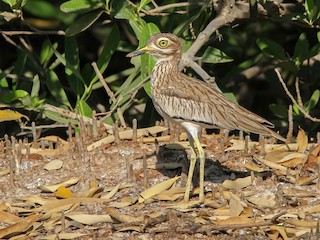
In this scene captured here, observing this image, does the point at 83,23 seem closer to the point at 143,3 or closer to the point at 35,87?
the point at 143,3

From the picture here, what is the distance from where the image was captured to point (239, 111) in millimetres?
7676

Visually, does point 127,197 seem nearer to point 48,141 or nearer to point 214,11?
point 48,141

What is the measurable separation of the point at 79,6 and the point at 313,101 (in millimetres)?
2163

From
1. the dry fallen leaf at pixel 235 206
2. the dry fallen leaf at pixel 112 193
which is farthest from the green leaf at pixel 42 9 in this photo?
the dry fallen leaf at pixel 235 206

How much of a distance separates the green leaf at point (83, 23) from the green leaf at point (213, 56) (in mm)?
962

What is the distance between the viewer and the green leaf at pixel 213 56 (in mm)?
9000

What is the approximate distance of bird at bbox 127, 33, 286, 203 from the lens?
24.6 ft

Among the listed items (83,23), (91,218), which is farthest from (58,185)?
(83,23)

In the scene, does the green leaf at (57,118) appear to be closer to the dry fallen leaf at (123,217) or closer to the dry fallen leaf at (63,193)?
the dry fallen leaf at (63,193)

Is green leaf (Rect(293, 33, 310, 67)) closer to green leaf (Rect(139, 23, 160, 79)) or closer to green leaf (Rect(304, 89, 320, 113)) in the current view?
green leaf (Rect(304, 89, 320, 113))

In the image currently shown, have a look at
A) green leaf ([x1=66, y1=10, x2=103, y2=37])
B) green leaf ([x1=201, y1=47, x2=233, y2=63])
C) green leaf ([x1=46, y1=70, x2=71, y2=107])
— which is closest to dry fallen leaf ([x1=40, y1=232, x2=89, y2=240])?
green leaf ([x1=66, y1=10, x2=103, y2=37])

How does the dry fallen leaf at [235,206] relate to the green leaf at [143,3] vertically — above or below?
below

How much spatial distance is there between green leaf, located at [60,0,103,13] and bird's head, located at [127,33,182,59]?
740mm

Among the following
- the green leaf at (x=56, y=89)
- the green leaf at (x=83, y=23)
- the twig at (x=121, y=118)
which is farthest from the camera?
the green leaf at (x=56, y=89)
